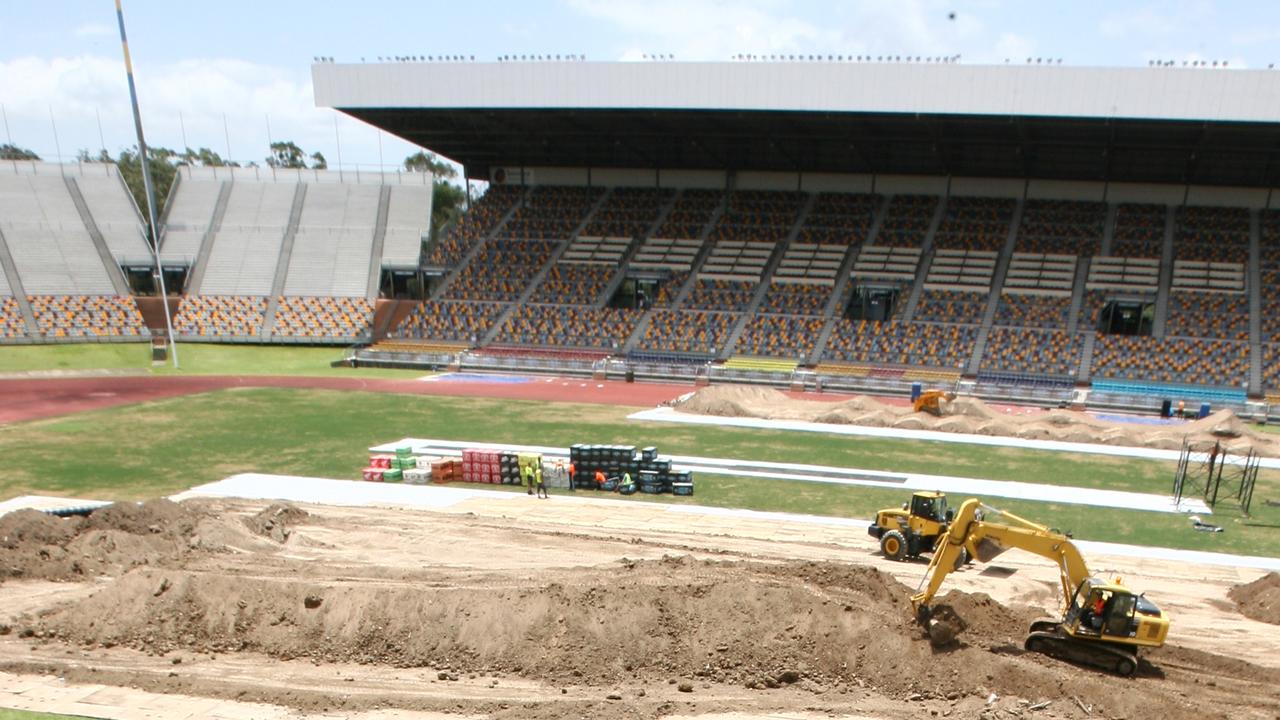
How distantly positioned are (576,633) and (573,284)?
45394mm

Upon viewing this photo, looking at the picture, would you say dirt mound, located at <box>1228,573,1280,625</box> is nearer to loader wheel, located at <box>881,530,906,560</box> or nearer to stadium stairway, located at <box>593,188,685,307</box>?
loader wheel, located at <box>881,530,906,560</box>

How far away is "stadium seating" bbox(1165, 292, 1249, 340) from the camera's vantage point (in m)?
45.7

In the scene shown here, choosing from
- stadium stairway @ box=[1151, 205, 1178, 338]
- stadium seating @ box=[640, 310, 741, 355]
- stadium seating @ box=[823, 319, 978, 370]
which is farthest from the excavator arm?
stadium stairway @ box=[1151, 205, 1178, 338]

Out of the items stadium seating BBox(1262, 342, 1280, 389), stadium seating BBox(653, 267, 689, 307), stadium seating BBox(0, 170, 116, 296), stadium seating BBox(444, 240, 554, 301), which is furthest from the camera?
stadium seating BBox(444, 240, 554, 301)

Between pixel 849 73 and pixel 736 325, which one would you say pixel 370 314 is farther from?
pixel 849 73

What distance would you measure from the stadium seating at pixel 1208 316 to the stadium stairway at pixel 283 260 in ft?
184

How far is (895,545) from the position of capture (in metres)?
Result: 19.0

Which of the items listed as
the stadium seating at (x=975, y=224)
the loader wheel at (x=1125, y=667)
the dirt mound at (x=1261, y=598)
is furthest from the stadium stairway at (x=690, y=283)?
the loader wheel at (x=1125, y=667)

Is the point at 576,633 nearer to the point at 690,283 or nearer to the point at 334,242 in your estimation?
the point at 690,283

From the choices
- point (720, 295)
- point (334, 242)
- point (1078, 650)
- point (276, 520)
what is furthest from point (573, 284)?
point (1078, 650)

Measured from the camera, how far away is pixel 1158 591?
682 inches

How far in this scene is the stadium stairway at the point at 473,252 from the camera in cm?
6019

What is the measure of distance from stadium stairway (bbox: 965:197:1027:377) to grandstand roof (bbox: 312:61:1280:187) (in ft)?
11.7

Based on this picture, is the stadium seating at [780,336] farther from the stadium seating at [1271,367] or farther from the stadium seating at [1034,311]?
the stadium seating at [1271,367]
